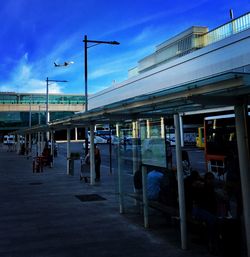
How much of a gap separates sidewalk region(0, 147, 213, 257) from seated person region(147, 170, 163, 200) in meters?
0.72

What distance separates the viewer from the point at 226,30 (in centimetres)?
3741

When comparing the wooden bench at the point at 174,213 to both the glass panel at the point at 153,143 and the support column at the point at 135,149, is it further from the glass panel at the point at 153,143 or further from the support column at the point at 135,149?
the support column at the point at 135,149

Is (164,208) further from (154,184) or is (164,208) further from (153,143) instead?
(153,143)

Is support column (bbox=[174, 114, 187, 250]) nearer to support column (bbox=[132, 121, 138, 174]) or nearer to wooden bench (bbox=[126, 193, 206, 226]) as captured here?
wooden bench (bbox=[126, 193, 206, 226])

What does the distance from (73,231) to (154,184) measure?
2.02 meters

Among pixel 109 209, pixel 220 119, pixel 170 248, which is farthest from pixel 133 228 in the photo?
pixel 220 119

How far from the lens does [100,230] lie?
7.63 meters

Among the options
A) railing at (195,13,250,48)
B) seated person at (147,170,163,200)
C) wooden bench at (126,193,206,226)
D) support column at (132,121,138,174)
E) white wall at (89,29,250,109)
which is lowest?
wooden bench at (126,193,206,226)

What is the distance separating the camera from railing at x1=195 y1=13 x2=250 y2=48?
1310 inches

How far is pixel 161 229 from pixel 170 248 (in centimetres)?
123

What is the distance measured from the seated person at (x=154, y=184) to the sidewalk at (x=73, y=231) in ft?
2.37

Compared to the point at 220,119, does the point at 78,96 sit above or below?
above

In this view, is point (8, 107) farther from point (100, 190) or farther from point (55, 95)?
point (100, 190)

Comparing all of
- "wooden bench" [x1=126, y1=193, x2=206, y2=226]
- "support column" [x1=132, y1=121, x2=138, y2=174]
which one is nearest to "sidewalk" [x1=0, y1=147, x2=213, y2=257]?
"wooden bench" [x1=126, y1=193, x2=206, y2=226]
